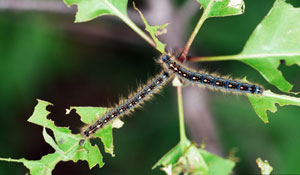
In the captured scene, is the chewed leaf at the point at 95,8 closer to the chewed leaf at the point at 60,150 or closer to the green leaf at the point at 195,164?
the chewed leaf at the point at 60,150

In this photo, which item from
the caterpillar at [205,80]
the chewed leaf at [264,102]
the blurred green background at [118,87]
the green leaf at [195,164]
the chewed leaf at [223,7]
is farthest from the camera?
the blurred green background at [118,87]

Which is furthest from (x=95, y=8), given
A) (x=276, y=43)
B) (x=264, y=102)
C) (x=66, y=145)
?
(x=264, y=102)

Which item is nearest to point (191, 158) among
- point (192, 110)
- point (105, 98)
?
point (192, 110)

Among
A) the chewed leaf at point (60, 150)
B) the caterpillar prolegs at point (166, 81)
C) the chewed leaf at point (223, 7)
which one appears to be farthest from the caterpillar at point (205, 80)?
the chewed leaf at point (60, 150)

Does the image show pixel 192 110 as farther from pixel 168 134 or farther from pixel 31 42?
pixel 31 42

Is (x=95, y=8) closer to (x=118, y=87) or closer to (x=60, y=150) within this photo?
(x=60, y=150)

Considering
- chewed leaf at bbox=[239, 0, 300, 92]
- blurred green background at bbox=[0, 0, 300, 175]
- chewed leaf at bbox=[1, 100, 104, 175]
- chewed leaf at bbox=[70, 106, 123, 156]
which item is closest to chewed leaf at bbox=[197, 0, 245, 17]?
chewed leaf at bbox=[239, 0, 300, 92]

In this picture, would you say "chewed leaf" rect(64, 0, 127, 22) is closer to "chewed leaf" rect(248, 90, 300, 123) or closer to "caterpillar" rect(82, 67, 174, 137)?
"caterpillar" rect(82, 67, 174, 137)
